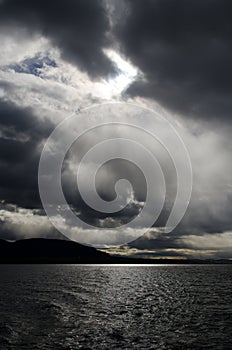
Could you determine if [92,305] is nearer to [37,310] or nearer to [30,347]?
[37,310]

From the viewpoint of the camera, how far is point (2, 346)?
3369 centimetres

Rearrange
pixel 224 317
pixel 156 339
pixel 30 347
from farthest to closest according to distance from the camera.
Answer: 1. pixel 224 317
2. pixel 156 339
3. pixel 30 347

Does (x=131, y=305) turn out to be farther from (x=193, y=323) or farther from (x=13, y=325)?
(x=13, y=325)

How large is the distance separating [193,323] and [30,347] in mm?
24473

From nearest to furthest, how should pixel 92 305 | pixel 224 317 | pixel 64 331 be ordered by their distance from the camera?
pixel 64 331 < pixel 224 317 < pixel 92 305

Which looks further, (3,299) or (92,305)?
(3,299)

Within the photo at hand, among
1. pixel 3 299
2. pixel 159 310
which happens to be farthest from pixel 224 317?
pixel 3 299

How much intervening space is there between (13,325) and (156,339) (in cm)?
1842

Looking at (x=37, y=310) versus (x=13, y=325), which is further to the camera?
(x=37, y=310)

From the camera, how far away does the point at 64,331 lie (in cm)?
4034

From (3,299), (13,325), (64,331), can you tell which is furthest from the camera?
(3,299)

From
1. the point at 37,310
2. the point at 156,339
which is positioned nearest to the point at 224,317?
the point at 156,339

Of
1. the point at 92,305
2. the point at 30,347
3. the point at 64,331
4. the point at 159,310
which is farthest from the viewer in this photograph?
the point at 92,305

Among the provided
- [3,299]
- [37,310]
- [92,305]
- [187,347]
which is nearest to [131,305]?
Result: [92,305]
